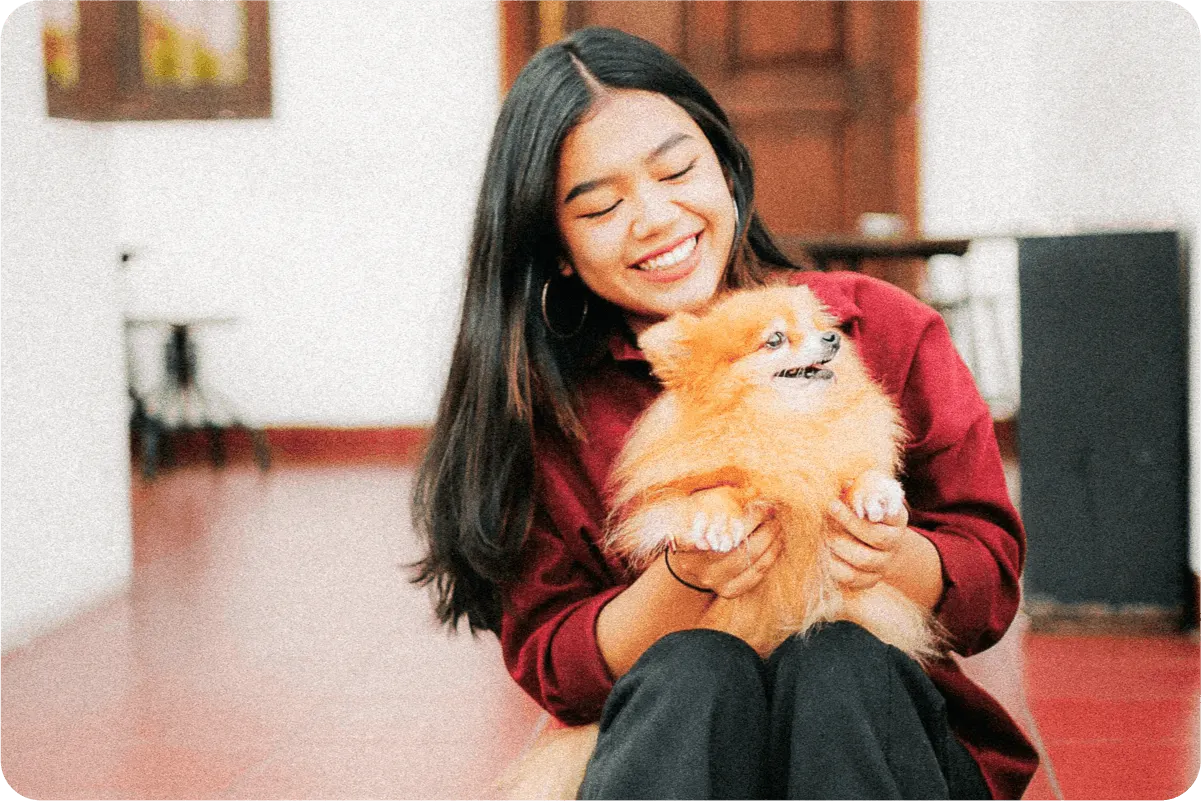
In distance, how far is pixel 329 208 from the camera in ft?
20.0

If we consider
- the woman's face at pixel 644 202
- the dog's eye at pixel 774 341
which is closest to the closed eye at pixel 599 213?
the woman's face at pixel 644 202

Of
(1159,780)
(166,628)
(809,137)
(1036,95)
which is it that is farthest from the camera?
(809,137)

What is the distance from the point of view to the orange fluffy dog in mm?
1220

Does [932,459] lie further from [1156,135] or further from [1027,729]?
[1156,135]

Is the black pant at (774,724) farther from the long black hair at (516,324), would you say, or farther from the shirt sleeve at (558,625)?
the long black hair at (516,324)

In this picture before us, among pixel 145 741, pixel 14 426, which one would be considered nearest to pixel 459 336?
pixel 145 741

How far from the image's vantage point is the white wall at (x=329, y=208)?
598 cm

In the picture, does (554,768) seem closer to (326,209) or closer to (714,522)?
→ (714,522)

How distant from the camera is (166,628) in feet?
10.6

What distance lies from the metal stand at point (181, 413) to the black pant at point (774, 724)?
5050 mm

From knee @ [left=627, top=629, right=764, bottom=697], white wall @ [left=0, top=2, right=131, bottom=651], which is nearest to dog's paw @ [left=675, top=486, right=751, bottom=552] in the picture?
knee @ [left=627, top=629, right=764, bottom=697]

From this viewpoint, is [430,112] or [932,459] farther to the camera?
[430,112]

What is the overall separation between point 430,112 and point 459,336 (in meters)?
4.69

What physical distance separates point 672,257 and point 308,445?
5115 mm
